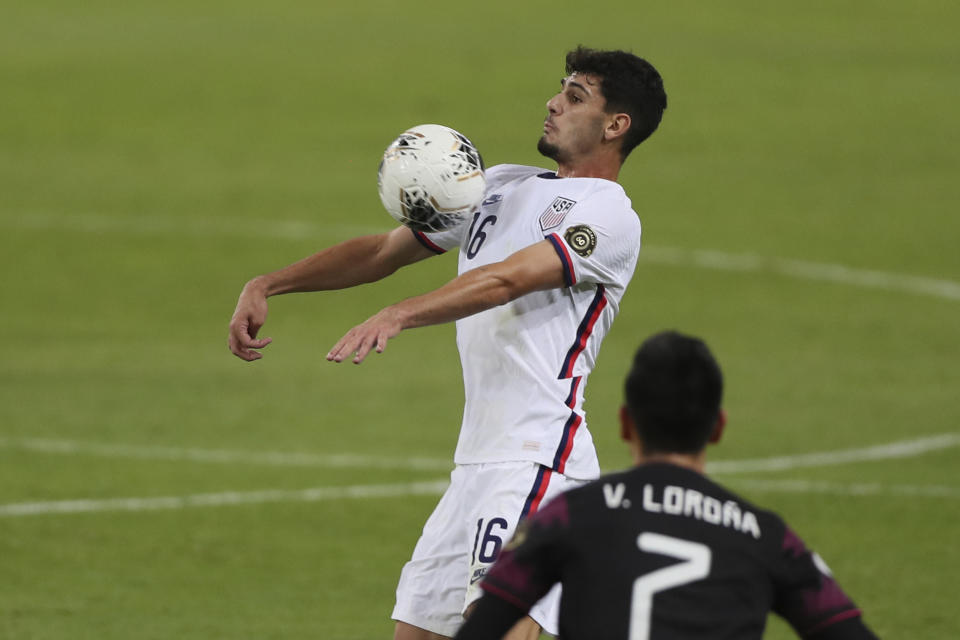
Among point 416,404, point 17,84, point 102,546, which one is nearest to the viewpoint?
point 102,546

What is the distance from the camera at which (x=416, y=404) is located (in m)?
15.4

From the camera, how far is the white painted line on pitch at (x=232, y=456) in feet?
44.1

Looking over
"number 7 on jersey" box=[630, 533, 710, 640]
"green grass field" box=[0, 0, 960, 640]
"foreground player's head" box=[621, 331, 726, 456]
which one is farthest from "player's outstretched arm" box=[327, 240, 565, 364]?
"green grass field" box=[0, 0, 960, 640]

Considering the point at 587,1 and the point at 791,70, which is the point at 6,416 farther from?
the point at 587,1

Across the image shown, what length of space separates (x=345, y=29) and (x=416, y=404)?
22386 mm

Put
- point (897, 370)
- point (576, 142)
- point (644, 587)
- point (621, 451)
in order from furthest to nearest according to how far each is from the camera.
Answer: point (897, 370) < point (621, 451) < point (576, 142) < point (644, 587)

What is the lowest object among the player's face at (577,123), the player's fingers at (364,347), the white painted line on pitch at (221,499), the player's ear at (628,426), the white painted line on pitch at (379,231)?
the white painted line on pitch at (379,231)

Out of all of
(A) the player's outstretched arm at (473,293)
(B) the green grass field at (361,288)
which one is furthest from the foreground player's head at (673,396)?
(B) the green grass field at (361,288)

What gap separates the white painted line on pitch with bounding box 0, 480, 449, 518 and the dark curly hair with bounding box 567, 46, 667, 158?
5844 mm

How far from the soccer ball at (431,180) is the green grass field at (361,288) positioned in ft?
11.0

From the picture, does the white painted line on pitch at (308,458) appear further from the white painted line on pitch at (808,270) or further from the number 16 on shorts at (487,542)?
the white painted line on pitch at (808,270)

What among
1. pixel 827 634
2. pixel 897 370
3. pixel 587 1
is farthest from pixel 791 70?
pixel 827 634

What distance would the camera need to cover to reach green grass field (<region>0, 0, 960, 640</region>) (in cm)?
1104

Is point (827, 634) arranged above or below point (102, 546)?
above
